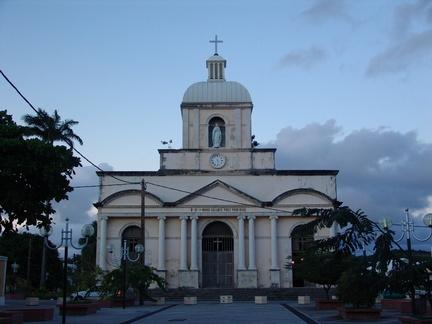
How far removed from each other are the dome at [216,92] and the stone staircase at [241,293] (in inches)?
633

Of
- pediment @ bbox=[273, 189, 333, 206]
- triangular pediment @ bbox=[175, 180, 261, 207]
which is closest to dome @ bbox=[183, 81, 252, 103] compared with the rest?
triangular pediment @ bbox=[175, 180, 261, 207]

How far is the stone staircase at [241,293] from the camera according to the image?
4041 cm

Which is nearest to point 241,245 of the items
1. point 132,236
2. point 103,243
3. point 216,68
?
point 132,236

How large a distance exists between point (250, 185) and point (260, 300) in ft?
39.8

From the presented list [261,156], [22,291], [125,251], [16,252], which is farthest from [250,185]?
[16,252]

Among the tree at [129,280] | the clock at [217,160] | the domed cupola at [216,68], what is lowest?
the tree at [129,280]

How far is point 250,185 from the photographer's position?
44781 millimetres

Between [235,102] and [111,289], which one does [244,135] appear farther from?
[111,289]

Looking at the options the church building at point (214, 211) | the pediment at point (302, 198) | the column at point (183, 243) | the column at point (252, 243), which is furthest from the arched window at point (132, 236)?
the pediment at point (302, 198)

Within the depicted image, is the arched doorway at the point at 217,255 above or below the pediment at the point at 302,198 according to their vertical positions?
below

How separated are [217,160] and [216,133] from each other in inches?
93.6

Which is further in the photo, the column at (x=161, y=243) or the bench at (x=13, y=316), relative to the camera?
the column at (x=161, y=243)

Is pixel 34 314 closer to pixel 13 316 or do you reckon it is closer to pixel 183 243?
pixel 13 316

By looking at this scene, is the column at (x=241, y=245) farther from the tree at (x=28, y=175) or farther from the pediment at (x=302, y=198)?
the tree at (x=28, y=175)
